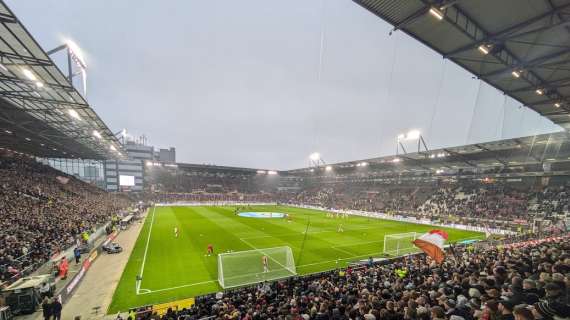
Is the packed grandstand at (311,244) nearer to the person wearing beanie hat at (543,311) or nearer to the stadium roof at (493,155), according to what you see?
the person wearing beanie hat at (543,311)

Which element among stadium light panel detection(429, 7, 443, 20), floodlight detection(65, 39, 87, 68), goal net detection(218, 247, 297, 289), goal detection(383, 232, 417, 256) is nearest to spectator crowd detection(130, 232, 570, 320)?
goal net detection(218, 247, 297, 289)

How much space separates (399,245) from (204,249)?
56.8 feet

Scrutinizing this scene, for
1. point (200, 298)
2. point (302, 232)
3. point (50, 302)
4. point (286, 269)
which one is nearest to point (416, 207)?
point (302, 232)

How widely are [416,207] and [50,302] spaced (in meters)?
50.0

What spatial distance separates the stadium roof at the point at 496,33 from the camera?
796 cm

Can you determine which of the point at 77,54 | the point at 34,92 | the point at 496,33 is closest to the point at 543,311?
the point at 496,33

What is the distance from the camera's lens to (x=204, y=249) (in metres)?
21.9

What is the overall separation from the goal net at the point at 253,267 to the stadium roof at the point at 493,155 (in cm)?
2709

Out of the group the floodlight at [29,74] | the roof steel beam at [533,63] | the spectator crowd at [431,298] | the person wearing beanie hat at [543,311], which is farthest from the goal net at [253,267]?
the roof steel beam at [533,63]

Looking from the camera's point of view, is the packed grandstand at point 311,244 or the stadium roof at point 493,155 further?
the stadium roof at point 493,155

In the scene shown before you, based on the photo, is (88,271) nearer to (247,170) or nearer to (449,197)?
(449,197)

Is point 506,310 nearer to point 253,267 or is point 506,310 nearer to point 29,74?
point 253,267

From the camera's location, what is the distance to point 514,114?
19.3m

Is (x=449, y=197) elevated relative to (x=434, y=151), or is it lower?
lower
